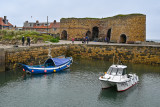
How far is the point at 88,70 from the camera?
26.2 metres

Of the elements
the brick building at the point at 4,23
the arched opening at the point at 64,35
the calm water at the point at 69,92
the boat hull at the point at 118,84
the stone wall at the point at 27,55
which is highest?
the brick building at the point at 4,23

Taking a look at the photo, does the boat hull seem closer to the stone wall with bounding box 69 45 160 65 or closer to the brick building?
the stone wall with bounding box 69 45 160 65

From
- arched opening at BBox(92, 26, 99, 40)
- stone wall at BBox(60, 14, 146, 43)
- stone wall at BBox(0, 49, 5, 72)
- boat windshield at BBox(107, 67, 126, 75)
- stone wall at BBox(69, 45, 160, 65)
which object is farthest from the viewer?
arched opening at BBox(92, 26, 99, 40)

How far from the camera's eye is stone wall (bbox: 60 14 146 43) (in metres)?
36.2

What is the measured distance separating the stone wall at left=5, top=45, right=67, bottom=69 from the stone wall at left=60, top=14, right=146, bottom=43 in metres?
12.2

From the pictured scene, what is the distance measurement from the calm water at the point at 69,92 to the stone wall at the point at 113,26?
14170 mm

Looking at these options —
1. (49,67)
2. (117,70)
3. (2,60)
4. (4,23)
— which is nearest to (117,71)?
(117,70)

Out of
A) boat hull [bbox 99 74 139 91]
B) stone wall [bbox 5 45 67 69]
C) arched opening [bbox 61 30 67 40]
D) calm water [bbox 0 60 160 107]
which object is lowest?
calm water [bbox 0 60 160 107]

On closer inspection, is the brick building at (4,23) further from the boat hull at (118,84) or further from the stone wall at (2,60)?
the boat hull at (118,84)

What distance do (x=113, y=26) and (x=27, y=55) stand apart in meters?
19.6

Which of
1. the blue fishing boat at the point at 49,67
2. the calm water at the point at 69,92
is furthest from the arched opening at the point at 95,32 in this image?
the calm water at the point at 69,92

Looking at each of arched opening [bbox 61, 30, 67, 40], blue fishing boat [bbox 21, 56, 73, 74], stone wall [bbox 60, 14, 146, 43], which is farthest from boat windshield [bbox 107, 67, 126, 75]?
arched opening [bbox 61, 30, 67, 40]

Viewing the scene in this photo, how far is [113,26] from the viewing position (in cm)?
4016

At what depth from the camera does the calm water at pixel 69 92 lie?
50.6 ft
